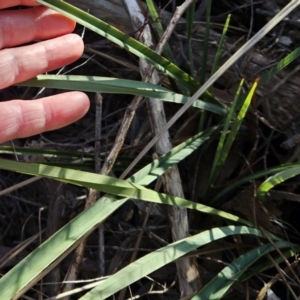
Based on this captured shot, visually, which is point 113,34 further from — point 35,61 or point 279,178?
point 279,178

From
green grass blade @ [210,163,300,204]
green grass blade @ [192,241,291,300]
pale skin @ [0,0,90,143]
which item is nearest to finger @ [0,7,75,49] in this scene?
pale skin @ [0,0,90,143]

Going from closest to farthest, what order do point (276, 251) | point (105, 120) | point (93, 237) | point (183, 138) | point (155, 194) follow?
point (155, 194) → point (276, 251) → point (183, 138) → point (93, 237) → point (105, 120)

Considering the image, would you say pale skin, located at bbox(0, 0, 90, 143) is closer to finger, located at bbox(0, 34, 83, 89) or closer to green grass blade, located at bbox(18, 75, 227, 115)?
finger, located at bbox(0, 34, 83, 89)

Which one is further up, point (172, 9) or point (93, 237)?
point (172, 9)

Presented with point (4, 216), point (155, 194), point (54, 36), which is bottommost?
point (4, 216)

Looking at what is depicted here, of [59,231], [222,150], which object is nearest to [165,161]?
[222,150]

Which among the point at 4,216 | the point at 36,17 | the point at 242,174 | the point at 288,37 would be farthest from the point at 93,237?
the point at 288,37

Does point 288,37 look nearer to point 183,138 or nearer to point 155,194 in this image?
point 183,138

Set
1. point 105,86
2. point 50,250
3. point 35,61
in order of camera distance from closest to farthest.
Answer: point 50,250, point 105,86, point 35,61
